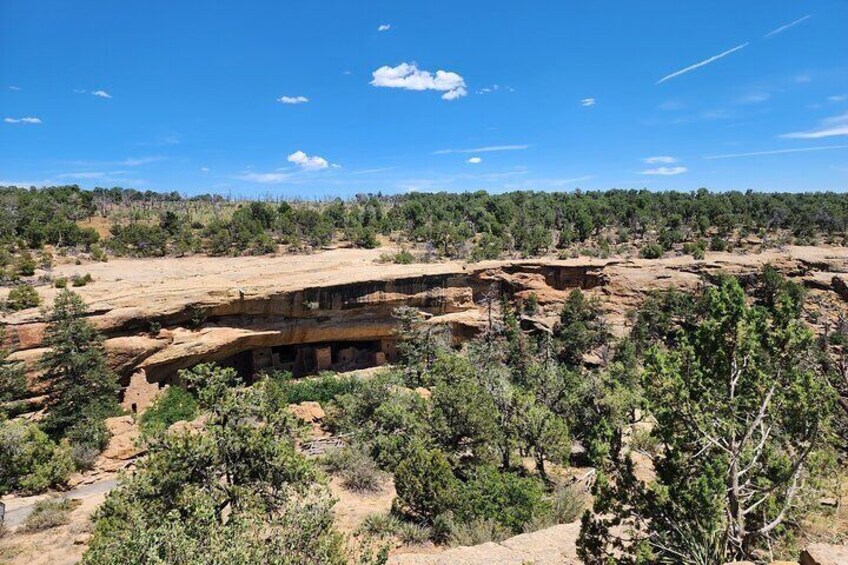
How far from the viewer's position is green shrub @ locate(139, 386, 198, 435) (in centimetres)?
2123

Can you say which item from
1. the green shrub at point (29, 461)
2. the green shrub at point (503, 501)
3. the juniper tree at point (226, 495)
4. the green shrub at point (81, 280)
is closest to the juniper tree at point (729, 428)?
the green shrub at point (503, 501)

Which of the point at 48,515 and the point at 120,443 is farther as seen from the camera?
the point at 120,443

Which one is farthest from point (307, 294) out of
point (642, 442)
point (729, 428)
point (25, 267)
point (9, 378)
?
point (729, 428)

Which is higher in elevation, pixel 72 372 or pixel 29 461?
pixel 72 372

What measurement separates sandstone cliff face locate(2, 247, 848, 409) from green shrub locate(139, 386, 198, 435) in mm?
1392

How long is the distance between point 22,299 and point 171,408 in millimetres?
8152

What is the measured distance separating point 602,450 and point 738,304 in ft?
10.1

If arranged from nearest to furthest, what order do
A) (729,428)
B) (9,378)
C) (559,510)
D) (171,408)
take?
(729,428), (559,510), (9,378), (171,408)

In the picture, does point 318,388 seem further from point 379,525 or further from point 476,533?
point 476,533

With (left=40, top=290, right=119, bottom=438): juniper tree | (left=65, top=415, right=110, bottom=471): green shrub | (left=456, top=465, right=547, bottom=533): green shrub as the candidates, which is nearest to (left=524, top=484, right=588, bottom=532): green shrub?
(left=456, top=465, right=547, bottom=533): green shrub

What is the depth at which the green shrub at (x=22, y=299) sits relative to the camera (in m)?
21.1

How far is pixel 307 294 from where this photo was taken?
92.8ft

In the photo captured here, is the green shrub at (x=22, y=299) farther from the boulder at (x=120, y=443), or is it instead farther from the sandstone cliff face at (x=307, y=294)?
the boulder at (x=120, y=443)

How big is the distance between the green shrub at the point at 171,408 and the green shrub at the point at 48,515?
6.07 m
